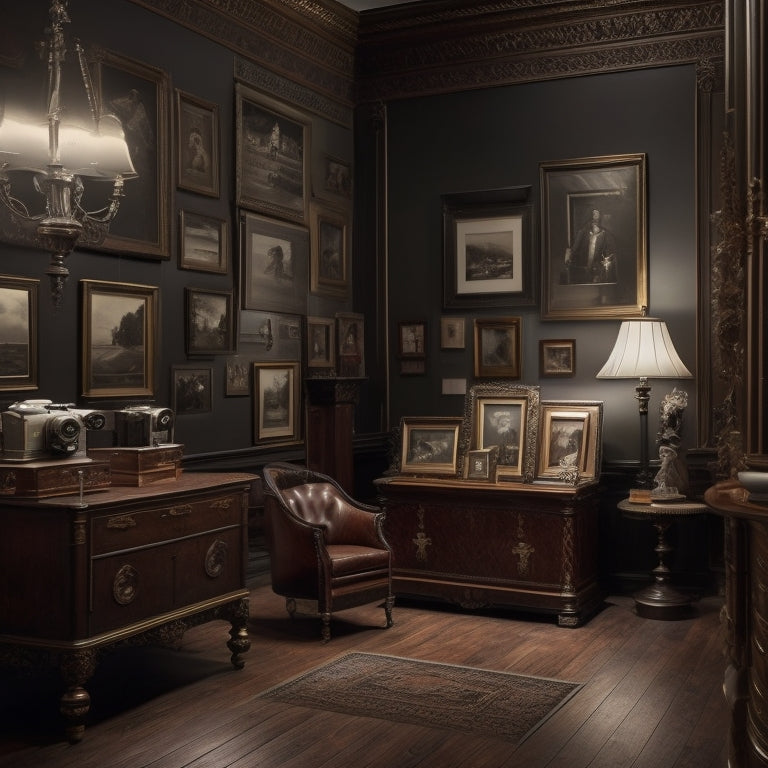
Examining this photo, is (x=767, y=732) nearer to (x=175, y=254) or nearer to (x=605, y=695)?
(x=605, y=695)

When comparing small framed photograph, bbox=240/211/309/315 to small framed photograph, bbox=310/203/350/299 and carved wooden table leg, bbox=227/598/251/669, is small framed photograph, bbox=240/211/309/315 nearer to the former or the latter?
small framed photograph, bbox=310/203/350/299

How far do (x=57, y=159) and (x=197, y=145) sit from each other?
1.72 metres

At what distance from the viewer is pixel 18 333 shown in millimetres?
5547

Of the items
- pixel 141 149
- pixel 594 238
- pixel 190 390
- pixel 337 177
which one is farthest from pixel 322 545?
pixel 337 177

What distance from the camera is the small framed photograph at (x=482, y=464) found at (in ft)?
24.8

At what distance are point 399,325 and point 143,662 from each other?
13.2ft

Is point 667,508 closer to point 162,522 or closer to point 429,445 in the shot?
point 429,445

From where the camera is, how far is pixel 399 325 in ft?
29.3

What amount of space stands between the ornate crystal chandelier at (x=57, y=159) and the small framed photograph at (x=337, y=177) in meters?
3.02

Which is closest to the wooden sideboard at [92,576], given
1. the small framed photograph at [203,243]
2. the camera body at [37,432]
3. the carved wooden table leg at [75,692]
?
the carved wooden table leg at [75,692]

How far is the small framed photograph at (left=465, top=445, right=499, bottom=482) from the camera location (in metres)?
7.55

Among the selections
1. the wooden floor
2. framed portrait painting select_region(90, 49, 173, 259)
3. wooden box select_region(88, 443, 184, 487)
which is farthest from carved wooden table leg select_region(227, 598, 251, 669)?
framed portrait painting select_region(90, 49, 173, 259)

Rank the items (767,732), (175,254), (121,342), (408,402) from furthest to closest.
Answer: (408,402) < (175,254) < (121,342) < (767,732)

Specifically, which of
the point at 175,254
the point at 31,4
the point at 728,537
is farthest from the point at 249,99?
the point at 728,537
